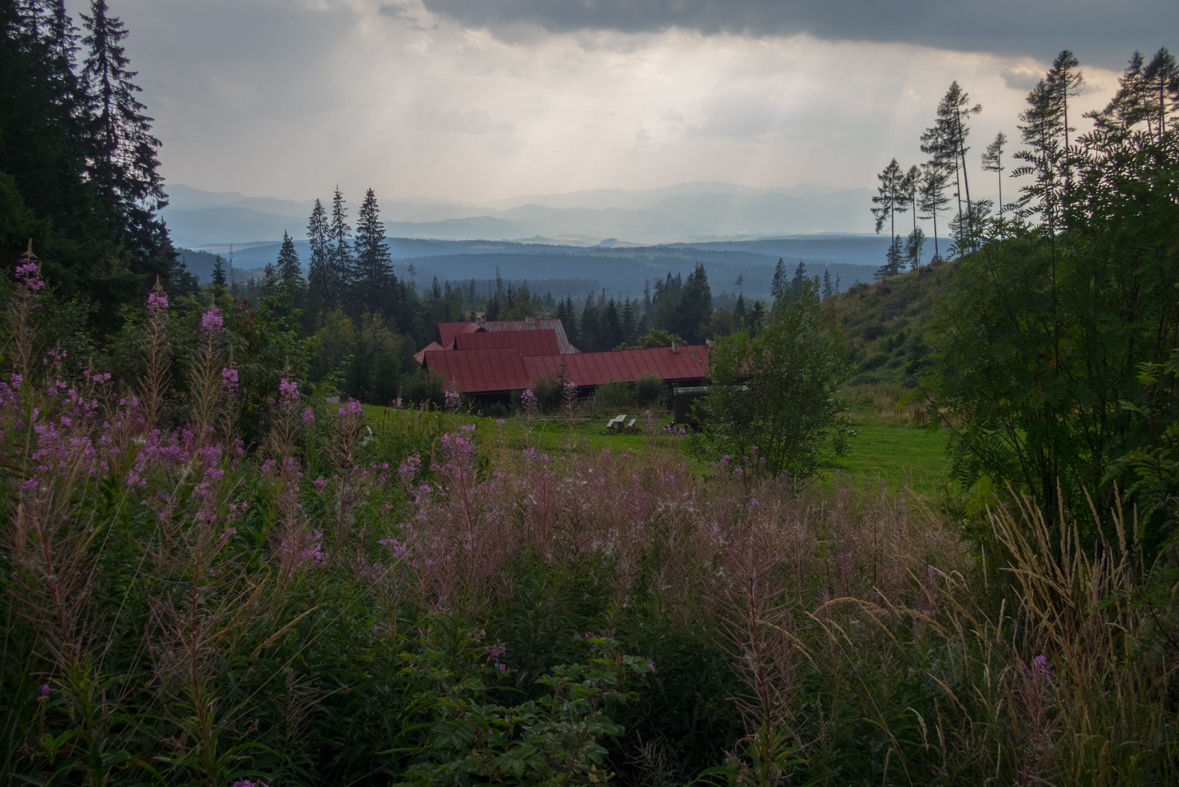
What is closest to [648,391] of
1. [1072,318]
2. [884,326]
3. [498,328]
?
[884,326]

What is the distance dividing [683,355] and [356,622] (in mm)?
37363

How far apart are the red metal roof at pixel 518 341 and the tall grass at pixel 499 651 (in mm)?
50826

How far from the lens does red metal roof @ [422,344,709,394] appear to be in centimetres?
3728

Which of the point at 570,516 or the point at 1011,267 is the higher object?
the point at 1011,267

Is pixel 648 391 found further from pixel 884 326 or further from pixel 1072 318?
pixel 1072 318

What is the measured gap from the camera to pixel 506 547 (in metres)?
3.76

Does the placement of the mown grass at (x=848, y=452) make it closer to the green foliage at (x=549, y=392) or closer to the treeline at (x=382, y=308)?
the green foliage at (x=549, y=392)

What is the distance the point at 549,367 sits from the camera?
3847cm

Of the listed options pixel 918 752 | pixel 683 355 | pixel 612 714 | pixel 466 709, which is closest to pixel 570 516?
pixel 612 714

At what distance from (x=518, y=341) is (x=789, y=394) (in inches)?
1886

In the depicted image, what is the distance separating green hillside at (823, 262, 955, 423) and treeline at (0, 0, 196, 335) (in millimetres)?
28578

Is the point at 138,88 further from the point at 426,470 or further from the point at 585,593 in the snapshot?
the point at 585,593

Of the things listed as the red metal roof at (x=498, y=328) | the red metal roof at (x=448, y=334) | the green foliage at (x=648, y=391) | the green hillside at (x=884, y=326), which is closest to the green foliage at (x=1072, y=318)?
the green hillside at (x=884, y=326)

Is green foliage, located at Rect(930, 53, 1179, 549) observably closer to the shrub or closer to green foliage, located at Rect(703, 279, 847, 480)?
green foliage, located at Rect(703, 279, 847, 480)
